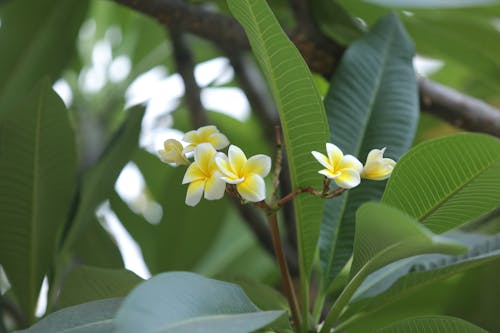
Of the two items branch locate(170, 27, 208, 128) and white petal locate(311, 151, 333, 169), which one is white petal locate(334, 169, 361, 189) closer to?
white petal locate(311, 151, 333, 169)

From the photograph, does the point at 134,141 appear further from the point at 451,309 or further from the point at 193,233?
the point at 451,309

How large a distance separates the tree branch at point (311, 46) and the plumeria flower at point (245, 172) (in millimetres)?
380

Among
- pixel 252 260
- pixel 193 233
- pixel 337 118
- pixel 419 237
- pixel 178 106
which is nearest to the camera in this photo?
pixel 419 237

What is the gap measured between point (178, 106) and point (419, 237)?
→ 0.99 metres

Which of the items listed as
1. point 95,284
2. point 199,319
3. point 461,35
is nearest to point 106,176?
point 95,284

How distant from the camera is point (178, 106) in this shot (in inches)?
54.0

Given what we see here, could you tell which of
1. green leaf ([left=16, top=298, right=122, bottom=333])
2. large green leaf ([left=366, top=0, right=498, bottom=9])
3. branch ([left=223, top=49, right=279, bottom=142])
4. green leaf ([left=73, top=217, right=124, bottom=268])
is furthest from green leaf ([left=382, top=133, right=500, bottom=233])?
branch ([left=223, top=49, right=279, bottom=142])

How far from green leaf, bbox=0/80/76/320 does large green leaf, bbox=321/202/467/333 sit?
350 millimetres

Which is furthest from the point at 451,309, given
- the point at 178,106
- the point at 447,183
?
the point at 178,106

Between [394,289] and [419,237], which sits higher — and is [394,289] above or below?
below

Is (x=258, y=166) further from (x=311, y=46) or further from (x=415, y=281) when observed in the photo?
(x=311, y=46)

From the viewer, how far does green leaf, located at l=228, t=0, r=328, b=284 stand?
54 cm

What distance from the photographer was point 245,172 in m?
0.51

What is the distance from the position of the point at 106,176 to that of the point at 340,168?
363 mm
